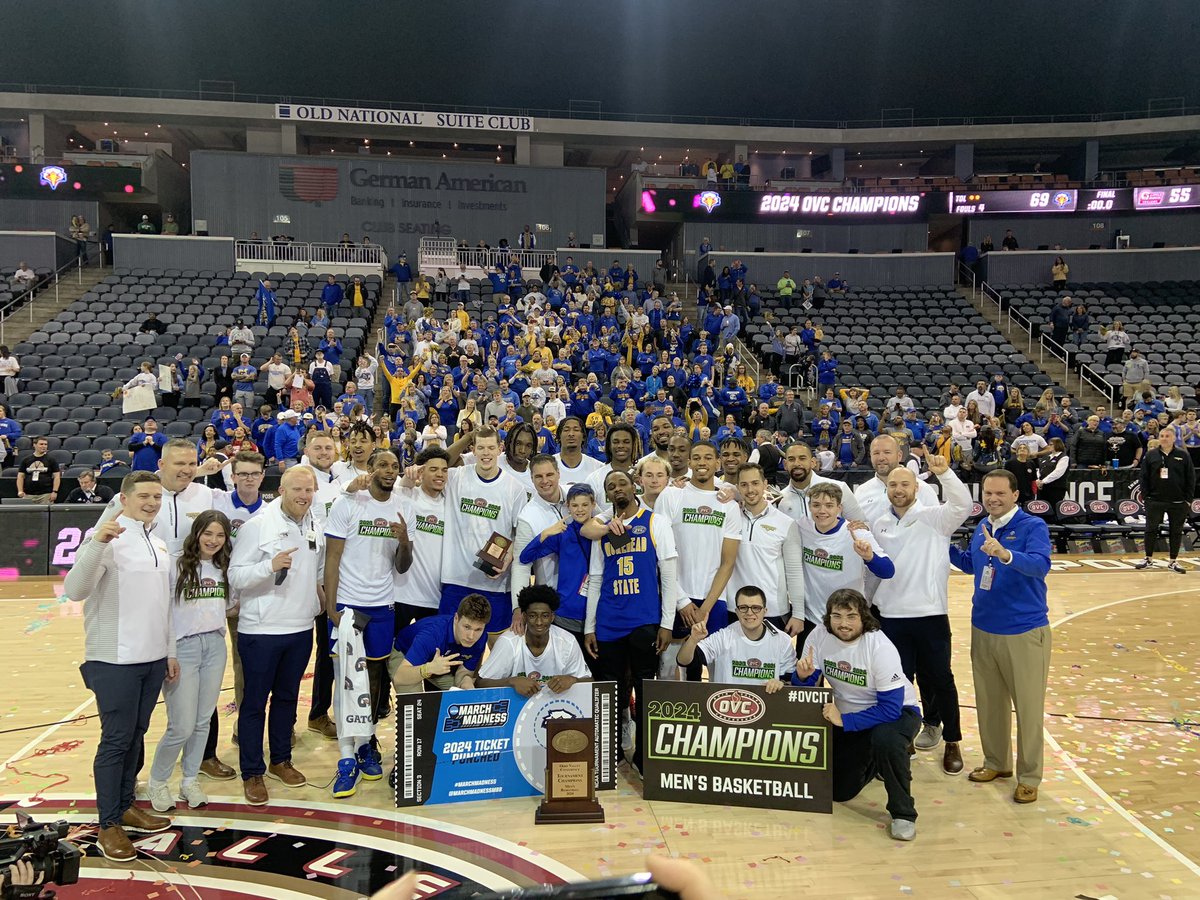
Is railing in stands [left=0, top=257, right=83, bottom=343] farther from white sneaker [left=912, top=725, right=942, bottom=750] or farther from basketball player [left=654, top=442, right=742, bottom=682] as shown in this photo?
white sneaker [left=912, top=725, right=942, bottom=750]

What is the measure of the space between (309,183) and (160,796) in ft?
81.4

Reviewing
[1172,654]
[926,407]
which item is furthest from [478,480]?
[926,407]

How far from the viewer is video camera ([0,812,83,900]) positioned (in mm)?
3230

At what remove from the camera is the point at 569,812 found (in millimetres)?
4797

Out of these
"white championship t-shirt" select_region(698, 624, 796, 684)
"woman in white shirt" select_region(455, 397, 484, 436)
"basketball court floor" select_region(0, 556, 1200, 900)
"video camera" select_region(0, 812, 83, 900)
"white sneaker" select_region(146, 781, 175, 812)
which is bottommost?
"basketball court floor" select_region(0, 556, 1200, 900)

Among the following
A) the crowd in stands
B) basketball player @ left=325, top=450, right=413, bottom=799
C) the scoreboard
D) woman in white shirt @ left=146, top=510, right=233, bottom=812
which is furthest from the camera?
the scoreboard

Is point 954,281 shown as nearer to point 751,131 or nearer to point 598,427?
point 751,131

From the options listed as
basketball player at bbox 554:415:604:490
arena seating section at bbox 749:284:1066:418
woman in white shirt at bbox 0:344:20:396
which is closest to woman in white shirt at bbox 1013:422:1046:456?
arena seating section at bbox 749:284:1066:418

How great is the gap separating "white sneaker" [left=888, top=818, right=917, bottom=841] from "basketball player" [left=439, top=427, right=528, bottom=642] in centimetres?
254

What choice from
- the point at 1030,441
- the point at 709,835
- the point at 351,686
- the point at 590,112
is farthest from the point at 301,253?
the point at 709,835

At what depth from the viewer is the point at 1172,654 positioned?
8164mm

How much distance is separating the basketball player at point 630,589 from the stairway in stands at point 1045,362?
18.1 m

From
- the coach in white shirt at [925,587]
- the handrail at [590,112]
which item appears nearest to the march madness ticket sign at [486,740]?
the coach in white shirt at [925,587]

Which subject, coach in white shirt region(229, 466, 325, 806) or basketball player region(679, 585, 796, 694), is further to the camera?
basketball player region(679, 585, 796, 694)
